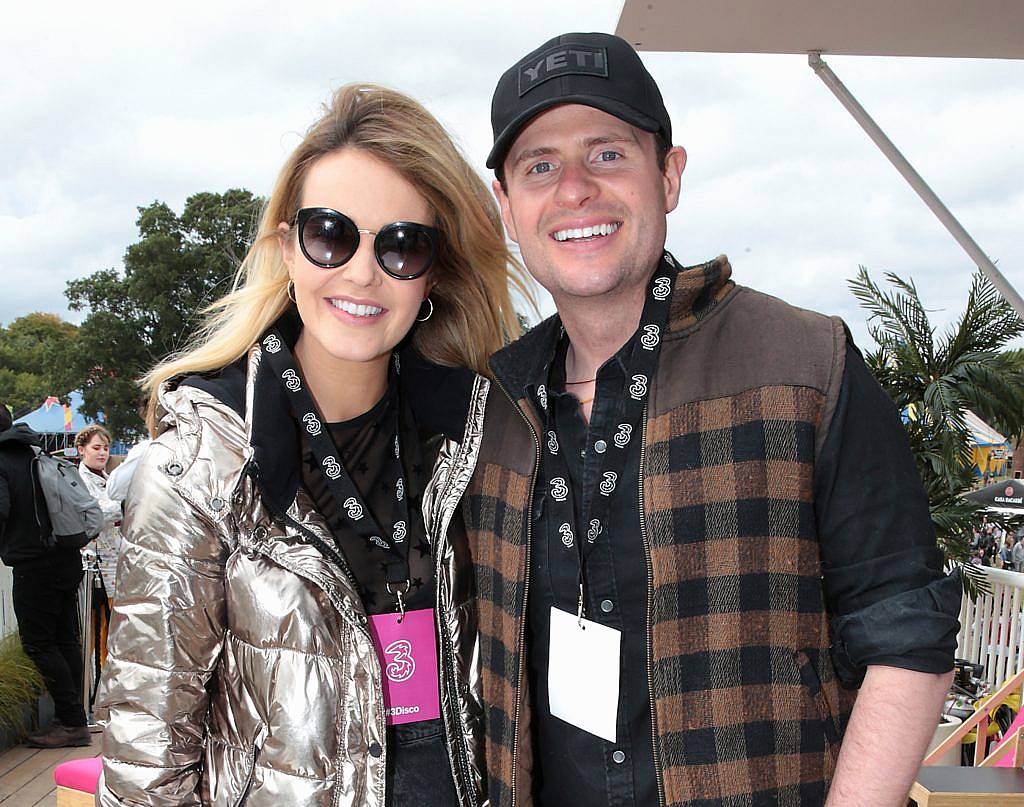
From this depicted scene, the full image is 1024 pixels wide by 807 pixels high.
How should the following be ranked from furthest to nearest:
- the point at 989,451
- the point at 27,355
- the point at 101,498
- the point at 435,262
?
the point at 27,355 → the point at 989,451 → the point at 101,498 → the point at 435,262

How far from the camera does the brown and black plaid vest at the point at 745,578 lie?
158cm

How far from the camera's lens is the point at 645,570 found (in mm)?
1665

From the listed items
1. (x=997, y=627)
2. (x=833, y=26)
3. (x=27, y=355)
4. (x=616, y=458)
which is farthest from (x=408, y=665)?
(x=27, y=355)

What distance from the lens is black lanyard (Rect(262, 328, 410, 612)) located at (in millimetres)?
2016

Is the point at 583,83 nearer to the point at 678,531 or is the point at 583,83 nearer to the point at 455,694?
the point at 678,531

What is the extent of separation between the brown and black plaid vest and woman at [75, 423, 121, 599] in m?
5.83

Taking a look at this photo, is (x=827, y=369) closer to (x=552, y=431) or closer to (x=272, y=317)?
(x=552, y=431)

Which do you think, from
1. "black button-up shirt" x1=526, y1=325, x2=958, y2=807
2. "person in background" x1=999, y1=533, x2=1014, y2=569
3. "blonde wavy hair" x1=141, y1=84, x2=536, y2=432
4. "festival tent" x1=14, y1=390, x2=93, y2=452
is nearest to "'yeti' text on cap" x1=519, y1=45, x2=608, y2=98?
"blonde wavy hair" x1=141, y1=84, x2=536, y2=432

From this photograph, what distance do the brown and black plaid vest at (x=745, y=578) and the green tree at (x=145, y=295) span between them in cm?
3282

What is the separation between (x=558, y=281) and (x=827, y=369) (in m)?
0.59

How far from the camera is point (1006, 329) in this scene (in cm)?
625

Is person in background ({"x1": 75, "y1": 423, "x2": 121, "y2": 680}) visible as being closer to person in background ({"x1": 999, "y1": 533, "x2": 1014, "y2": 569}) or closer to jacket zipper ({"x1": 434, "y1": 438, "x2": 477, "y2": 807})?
jacket zipper ({"x1": 434, "y1": 438, "x2": 477, "y2": 807})

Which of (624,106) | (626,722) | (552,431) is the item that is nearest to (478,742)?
(626,722)

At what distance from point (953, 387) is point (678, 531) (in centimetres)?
549
